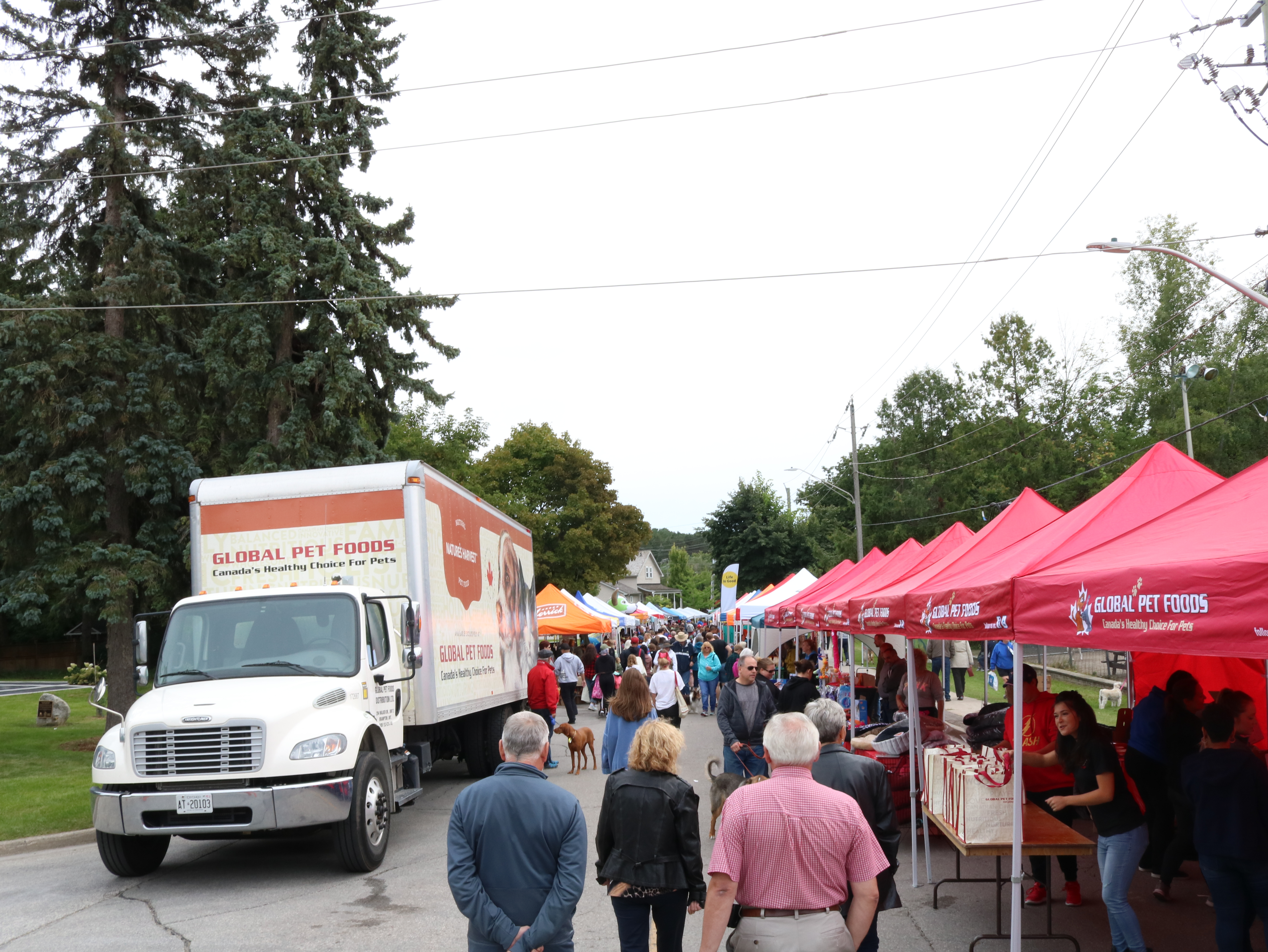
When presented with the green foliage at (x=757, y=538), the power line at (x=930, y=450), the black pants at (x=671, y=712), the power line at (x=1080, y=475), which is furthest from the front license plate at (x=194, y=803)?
the green foliage at (x=757, y=538)

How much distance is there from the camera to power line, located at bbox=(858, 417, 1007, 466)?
59.6 m

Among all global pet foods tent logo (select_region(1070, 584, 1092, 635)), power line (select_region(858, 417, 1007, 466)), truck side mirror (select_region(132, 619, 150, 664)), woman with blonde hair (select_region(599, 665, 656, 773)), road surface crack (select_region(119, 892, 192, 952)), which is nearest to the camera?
global pet foods tent logo (select_region(1070, 584, 1092, 635))

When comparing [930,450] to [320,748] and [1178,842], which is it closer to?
[1178,842]

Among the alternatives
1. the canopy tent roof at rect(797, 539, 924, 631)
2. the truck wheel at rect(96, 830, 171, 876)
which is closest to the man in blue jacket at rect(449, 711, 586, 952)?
Answer: the truck wheel at rect(96, 830, 171, 876)

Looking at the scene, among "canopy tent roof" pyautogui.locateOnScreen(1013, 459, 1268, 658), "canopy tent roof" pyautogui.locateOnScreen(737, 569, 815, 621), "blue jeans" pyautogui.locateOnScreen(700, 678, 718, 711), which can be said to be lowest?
"blue jeans" pyautogui.locateOnScreen(700, 678, 718, 711)

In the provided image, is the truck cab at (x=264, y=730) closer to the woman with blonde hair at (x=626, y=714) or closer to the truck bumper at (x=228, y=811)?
the truck bumper at (x=228, y=811)

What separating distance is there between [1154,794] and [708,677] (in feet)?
57.5

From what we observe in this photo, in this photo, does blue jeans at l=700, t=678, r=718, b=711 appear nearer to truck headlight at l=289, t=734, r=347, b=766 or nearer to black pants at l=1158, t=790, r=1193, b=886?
truck headlight at l=289, t=734, r=347, b=766

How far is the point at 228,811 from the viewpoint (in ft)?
29.9

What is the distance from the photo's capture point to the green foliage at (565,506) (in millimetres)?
57062

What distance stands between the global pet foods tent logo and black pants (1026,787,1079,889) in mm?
2580

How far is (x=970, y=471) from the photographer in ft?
197

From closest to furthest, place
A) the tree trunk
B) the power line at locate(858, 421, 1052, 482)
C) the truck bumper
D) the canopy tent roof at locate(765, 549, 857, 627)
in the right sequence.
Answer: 1. the truck bumper
2. the canopy tent roof at locate(765, 549, 857, 627)
3. the tree trunk
4. the power line at locate(858, 421, 1052, 482)

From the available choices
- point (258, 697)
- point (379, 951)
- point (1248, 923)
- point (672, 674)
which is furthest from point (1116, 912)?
point (672, 674)
